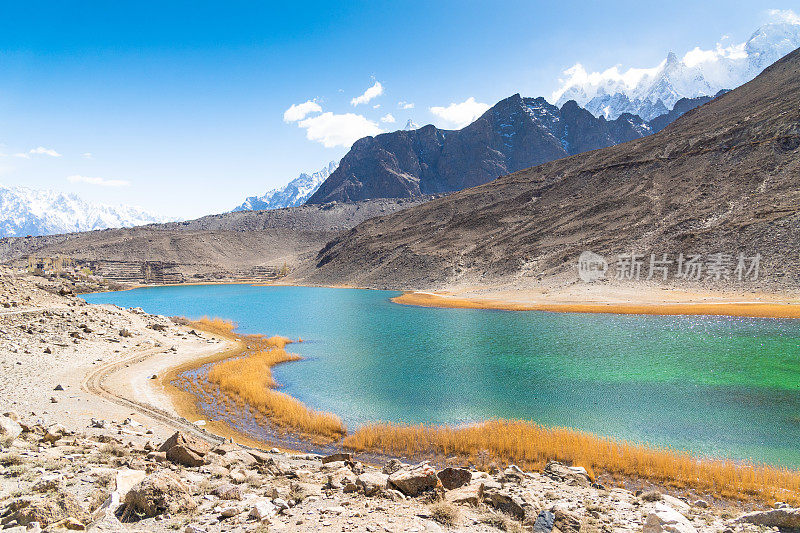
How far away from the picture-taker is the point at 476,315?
188 feet

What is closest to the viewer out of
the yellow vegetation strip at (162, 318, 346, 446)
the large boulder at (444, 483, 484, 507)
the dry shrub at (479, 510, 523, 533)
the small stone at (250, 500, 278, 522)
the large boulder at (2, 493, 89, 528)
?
the large boulder at (2, 493, 89, 528)

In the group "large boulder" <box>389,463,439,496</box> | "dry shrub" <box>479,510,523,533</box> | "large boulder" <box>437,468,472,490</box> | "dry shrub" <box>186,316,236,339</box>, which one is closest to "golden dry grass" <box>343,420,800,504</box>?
"large boulder" <box>437,468,472,490</box>

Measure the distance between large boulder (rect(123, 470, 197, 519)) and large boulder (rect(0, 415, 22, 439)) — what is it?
598 cm

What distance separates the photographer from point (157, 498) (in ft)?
26.1

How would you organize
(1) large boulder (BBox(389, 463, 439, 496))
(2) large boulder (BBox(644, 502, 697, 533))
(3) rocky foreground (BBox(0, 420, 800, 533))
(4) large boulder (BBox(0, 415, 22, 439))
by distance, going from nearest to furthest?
(2) large boulder (BBox(644, 502, 697, 533))
(3) rocky foreground (BBox(0, 420, 800, 533))
(1) large boulder (BBox(389, 463, 439, 496))
(4) large boulder (BBox(0, 415, 22, 439))

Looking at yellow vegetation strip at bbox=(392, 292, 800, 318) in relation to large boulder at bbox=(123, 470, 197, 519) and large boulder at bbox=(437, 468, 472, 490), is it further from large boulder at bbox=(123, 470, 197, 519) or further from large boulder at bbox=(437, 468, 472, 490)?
large boulder at bbox=(123, 470, 197, 519)

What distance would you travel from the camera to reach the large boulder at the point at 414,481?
30.0 feet

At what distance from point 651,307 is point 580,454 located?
147ft

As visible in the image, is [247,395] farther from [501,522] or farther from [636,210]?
[636,210]

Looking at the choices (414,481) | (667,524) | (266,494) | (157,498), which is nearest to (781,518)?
(667,524)

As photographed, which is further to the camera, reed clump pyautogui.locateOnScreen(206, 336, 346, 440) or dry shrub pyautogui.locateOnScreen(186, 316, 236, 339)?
dry shrub pyautogui.locateOnScreen(186, 316, 236, 339)

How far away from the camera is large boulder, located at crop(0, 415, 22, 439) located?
11.2 m

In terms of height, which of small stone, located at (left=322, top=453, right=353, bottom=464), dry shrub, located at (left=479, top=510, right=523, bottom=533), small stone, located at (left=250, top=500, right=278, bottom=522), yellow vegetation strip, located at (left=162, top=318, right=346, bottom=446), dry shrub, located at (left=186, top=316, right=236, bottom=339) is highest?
dry shrub, located at (left=479, top=510, right=523, bottom=533)

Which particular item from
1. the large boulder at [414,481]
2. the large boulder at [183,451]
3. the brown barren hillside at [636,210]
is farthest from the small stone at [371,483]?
the brown barren hillside at [636,210]
